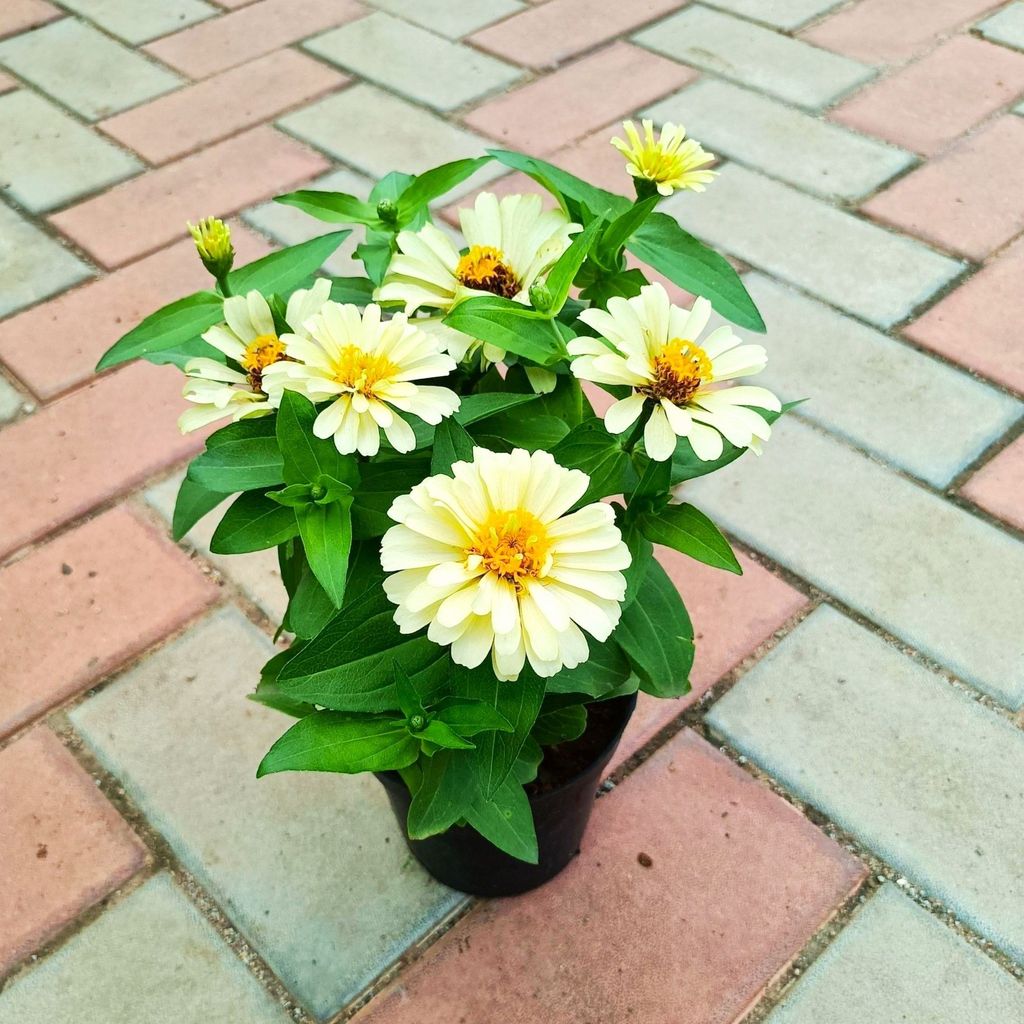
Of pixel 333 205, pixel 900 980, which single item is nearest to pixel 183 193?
pixel 333 205

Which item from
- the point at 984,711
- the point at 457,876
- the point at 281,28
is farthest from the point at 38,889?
the point at 281,28

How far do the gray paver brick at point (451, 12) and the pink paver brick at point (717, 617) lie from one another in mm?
1662

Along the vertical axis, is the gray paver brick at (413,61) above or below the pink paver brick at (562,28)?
below

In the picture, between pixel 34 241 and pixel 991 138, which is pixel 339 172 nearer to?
pixel 34 241

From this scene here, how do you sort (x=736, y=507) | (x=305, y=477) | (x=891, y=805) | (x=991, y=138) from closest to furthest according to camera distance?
1. (x=305, y=477)
2. (x=891, y=805)
3. (x=736, y=507)
4. (x=991, y=138)

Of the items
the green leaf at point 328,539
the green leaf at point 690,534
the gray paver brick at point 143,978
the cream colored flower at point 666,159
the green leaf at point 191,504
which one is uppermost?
the cream colored flower at point 666,159

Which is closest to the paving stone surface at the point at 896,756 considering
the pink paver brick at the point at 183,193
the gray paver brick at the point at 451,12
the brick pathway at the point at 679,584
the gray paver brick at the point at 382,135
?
the brick pathway at the point at 679,584

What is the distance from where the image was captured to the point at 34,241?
2068 mm

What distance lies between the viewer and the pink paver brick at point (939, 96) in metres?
2.26

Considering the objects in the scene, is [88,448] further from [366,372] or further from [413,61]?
[413,61]

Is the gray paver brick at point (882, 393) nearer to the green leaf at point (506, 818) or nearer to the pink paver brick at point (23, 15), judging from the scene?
the green leaf at point (506, 818)

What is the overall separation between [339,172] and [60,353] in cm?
70

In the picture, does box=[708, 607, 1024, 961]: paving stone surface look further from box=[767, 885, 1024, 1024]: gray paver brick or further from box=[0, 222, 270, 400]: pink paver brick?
box=[0, 222, 270, 400]: pink paver brick

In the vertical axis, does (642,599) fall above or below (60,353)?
above
